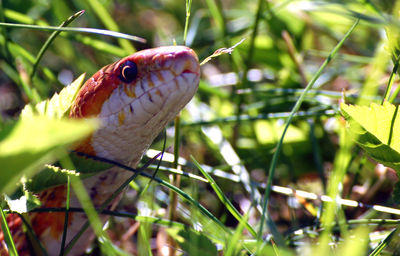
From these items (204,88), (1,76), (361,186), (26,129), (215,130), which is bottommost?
(26,129)

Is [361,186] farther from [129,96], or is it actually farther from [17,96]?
[17,96]

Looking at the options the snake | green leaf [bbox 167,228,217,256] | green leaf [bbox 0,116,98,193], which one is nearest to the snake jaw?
the snake

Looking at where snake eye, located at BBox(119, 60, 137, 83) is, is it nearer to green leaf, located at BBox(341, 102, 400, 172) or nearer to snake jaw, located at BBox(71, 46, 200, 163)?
snake jaw, located at BBox(71, 46, 200, 163)

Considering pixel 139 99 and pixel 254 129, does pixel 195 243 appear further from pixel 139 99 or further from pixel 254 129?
pixel 254 129

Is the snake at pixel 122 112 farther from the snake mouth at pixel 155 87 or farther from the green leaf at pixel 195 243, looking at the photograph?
the green leaf at pixel 195 243

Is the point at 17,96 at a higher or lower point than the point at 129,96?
higher

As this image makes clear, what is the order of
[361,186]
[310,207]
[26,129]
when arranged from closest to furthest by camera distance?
[26,129] → [310,207] → [361,186]

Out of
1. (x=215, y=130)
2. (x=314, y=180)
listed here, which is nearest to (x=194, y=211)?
(x=215, y=130)

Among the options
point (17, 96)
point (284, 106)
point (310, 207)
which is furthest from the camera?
point (17, 96)

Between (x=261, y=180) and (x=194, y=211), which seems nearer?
(x=194, y=211)
